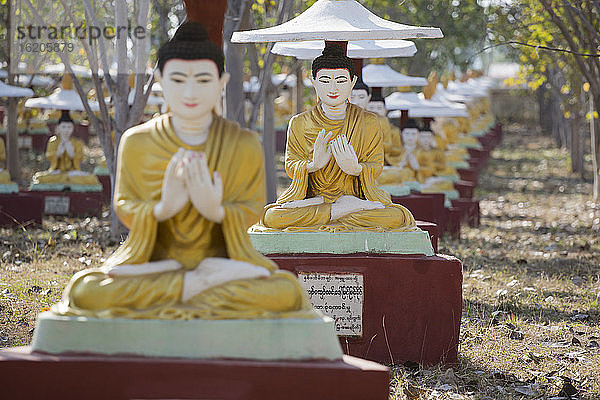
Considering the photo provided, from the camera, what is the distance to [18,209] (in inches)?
466

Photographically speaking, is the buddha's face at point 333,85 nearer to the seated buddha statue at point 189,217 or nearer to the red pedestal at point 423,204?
the seated buddha statue at point 189,217

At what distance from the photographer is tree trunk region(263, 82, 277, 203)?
12.5 meters

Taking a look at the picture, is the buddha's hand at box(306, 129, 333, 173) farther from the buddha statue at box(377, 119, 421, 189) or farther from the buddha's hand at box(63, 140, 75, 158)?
the buddha's hand at box(63, 140, 75, 158)

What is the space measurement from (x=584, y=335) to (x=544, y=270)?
2.67 meters

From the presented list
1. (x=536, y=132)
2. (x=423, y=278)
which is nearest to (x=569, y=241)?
(x=423, y=278)

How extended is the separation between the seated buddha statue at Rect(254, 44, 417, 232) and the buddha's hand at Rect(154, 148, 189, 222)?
7.40ft

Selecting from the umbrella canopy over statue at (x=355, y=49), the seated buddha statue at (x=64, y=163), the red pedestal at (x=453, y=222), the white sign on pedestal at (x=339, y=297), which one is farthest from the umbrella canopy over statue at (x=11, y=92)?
the white sign on pedestal at (x=339, y=297)

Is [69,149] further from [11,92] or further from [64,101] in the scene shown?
[11,92]

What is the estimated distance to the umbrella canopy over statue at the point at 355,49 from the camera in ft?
27.2

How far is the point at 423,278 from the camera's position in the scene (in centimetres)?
636

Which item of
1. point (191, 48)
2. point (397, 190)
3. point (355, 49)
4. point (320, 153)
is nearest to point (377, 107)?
point (397, 190)

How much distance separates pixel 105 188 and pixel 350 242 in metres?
8.40

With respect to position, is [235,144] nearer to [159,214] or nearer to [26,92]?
Answer: [159,214]

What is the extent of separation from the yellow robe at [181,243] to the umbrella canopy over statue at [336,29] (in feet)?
5.84
